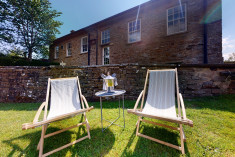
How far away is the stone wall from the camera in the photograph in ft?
11.9

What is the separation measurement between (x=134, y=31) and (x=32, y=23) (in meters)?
9.84

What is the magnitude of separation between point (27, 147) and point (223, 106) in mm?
4824

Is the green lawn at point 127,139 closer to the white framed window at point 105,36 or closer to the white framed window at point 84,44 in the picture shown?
the white framed window at point 105,36

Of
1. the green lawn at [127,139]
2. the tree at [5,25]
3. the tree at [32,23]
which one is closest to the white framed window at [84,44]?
the tree at [32,23]

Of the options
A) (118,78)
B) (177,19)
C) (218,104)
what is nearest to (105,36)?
(177,19)

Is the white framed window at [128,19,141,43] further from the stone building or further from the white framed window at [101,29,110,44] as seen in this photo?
the white framed window at [101,29,110,44]

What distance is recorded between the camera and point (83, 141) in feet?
5.64

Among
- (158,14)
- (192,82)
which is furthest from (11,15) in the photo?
(192,82)

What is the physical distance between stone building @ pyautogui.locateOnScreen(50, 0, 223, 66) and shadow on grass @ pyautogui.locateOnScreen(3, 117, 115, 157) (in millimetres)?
5952

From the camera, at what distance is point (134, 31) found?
7363 millimetres

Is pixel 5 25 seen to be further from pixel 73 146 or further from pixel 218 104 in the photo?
pixel 218 104

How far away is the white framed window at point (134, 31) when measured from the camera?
23.7 feet

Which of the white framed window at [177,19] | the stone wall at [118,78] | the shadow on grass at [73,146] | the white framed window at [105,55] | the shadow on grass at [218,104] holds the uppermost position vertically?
the white framed window at [177,19]

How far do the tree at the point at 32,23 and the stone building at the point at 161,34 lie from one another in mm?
4373
